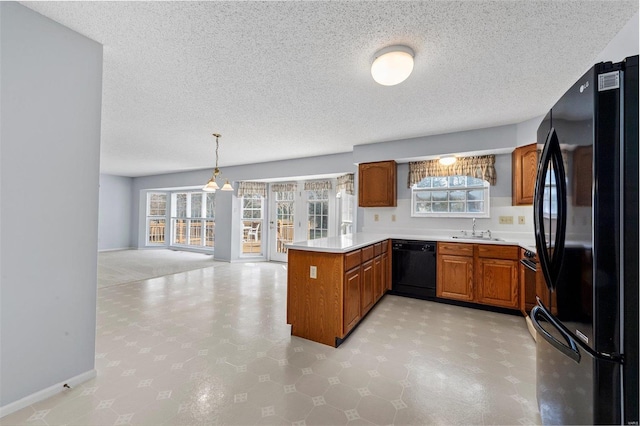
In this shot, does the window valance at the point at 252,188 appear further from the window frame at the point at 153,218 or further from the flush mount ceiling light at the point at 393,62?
the flush mount ceiling light at the point at 393,62

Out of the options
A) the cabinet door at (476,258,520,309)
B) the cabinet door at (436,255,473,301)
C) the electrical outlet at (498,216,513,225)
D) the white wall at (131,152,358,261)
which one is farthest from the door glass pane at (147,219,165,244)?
the electrical outlet at (498,216,513,225)

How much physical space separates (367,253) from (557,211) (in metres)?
1.84

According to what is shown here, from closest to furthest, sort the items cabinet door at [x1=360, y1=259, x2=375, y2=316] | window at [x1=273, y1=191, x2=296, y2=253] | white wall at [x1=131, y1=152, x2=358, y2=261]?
cabinet door at [x1=360, y1=259, x2=375, y2=316] < white wall at [x1=131, y1=152, x2=358, y2=261] < window at [x1=273, y1=191, x2=296, y2=253]

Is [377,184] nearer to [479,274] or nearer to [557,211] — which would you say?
[479,274]

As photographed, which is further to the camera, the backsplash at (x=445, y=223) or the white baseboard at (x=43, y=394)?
the backsplash at (x=445, y=223)

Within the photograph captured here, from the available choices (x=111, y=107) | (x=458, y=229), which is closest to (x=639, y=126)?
(x=458, y=229)

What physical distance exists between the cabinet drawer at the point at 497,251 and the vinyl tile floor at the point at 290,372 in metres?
0.70

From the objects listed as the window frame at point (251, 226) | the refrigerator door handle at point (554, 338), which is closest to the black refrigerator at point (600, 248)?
the refrigerator door handle at point (554, 338)

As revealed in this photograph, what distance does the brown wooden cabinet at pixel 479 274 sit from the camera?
10.00ft

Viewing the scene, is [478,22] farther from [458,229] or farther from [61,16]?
[458,229]

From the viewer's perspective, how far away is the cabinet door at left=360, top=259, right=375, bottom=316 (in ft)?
8.98

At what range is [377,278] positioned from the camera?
3240 millimetres

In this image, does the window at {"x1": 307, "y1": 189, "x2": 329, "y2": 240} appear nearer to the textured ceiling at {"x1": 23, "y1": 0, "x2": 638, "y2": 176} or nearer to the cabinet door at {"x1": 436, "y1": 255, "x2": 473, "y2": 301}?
the textured ceiling at {"x1": 23, "y1": 0, "x2": 638, "y2": 176}

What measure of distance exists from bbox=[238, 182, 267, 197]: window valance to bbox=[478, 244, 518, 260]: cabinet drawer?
15.3 feet
